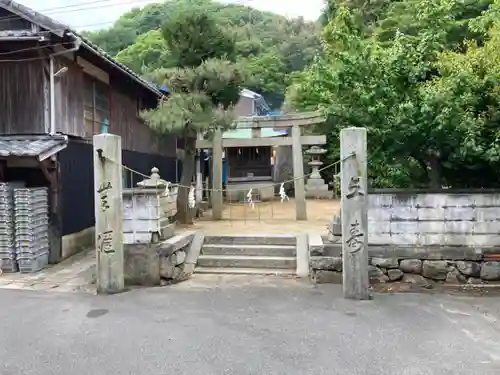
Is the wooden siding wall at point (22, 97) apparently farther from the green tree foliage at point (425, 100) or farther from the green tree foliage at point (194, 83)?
the green tree foliage at point (425, 100)

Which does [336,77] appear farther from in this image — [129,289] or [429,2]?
[129,289]

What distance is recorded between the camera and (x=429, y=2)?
30.7 feet

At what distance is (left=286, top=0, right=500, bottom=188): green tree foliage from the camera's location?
8.51 meters

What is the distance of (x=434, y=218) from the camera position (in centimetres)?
891

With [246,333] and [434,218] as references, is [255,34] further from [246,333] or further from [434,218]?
[246,333]

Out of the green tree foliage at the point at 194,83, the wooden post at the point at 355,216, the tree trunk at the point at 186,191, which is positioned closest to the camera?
the wooden post at the point at 355,216

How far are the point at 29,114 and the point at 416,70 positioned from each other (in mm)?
8850

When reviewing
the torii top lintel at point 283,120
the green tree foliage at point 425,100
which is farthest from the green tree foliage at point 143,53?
the green tree foliage at point 425,100

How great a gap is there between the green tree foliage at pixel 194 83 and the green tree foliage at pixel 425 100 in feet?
14.3

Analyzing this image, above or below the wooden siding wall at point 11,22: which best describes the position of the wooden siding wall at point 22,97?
below

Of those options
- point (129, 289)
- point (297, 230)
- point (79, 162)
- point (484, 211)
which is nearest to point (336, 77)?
point (484, 211)

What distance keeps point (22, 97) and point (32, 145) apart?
1.58 metres

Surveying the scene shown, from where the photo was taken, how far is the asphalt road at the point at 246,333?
5.38 meters

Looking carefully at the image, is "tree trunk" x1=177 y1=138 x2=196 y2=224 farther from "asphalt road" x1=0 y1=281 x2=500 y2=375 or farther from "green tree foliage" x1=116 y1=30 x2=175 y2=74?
"green tree foliage" x1=116 y1=30 x2=175 y2=74
